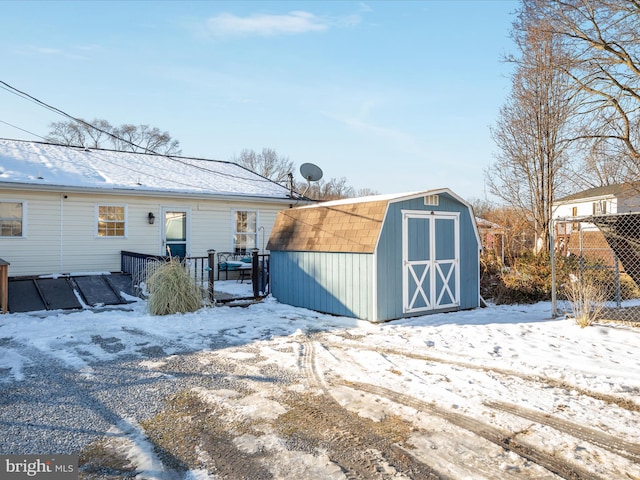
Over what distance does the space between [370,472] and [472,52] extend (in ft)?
34.4

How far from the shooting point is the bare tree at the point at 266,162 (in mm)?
39322

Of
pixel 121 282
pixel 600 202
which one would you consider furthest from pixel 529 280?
pixel 600 202

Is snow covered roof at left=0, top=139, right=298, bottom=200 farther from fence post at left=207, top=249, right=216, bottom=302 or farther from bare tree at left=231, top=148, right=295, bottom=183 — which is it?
bare tree at left=231, top=148, right=295, bottom=183

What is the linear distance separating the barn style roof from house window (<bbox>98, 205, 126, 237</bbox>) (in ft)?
14.2

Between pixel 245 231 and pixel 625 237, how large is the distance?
950 cm

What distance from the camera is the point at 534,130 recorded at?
12125mm

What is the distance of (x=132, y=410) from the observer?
372 cm

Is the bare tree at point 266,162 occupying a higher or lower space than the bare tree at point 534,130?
higher

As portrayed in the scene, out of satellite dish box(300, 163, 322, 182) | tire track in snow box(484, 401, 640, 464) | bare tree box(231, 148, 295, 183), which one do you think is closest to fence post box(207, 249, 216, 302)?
satellite dish box(300, 163, 322, 182)

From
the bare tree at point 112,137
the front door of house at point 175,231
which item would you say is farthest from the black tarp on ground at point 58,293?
the bare tree at point 112,137

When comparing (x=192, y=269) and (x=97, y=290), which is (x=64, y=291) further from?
(x=192, y=269)

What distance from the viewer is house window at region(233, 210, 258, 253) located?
43.3 ft

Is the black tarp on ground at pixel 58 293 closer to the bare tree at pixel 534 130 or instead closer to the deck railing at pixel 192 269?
the deck railing at pixel 192 269

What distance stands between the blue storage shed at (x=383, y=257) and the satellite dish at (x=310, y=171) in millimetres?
3508
